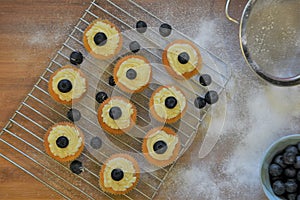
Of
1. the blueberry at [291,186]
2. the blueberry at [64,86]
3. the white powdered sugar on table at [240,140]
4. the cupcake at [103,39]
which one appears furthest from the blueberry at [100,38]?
the blueberry at [291,186]

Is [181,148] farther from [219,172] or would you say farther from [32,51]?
[32,51]

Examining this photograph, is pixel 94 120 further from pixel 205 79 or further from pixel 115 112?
pixel 205 79

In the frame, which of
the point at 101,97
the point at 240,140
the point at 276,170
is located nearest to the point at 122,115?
the point at 101,97

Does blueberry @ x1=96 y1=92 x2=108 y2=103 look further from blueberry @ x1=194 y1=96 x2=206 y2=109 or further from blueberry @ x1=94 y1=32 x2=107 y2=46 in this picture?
blueberry @ x1=194 y1=96 x2=206 y2=109

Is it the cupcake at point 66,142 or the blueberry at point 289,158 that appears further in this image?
the cupcake at point 66,142

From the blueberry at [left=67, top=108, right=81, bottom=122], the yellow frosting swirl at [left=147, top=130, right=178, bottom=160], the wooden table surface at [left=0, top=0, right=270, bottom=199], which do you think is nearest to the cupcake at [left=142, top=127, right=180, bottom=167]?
the yellow frosting swirl at [left=147, top=130, right=178, bottom=160]

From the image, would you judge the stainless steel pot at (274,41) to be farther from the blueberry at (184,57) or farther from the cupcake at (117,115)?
the cupcake at (117,115)
